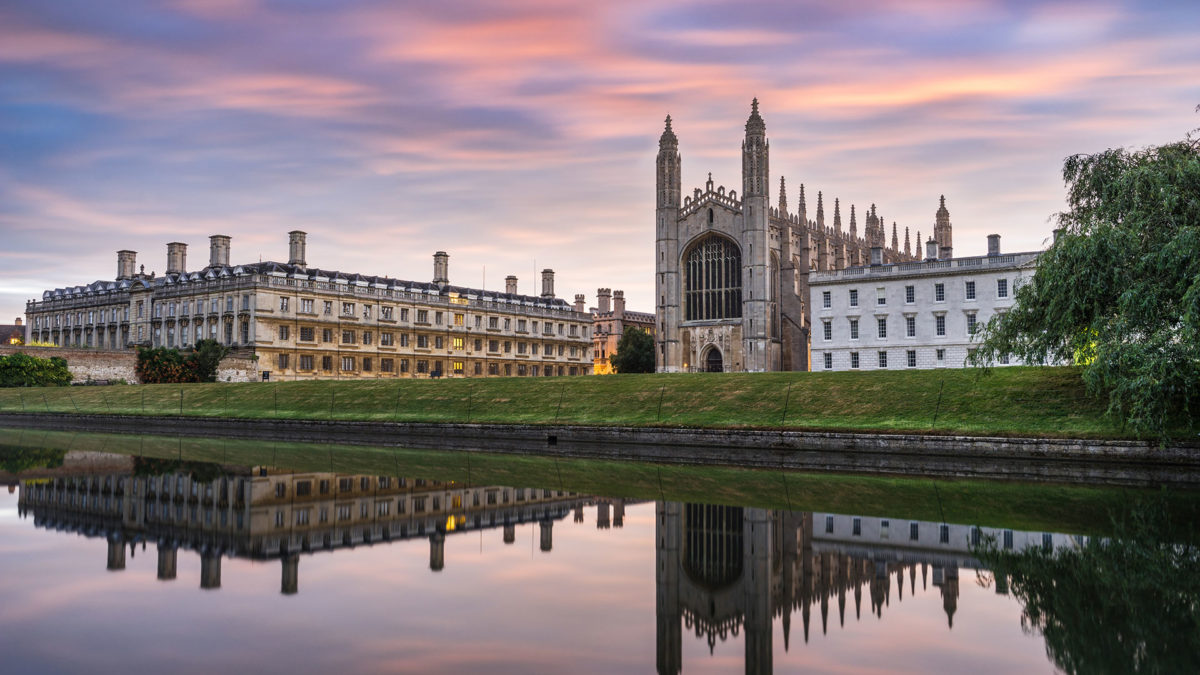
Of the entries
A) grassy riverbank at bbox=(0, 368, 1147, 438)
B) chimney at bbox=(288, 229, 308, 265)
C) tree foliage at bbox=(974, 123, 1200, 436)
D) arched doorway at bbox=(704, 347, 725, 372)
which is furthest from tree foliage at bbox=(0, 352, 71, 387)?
tree foliage at bbox=(974, 123, 1200, 436)

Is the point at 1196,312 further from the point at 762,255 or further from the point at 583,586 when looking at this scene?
the point at 762,255

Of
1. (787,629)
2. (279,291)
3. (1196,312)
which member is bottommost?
(787,629)

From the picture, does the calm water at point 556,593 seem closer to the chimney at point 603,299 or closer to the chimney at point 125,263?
the chimney at point 125,263

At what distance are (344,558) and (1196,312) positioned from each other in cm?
2155

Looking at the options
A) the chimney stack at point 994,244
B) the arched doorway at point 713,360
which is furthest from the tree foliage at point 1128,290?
the arched doorway at point 713,360

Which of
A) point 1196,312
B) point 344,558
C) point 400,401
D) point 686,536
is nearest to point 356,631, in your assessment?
point 344,558

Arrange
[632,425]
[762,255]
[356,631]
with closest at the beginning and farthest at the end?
[356,631], [632,425], [762,255]

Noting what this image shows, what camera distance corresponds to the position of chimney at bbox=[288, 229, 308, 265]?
7919 cm

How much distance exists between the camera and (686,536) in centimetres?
1354

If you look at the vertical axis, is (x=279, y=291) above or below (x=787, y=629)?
above

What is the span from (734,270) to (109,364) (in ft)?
161

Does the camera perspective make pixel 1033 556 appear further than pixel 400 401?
No

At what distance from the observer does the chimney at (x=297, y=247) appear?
79.2 meters

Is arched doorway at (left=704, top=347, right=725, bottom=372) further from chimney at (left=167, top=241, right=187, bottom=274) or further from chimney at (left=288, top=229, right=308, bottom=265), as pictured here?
chimney at (left=167, top=241, right=187, bottom=274)
